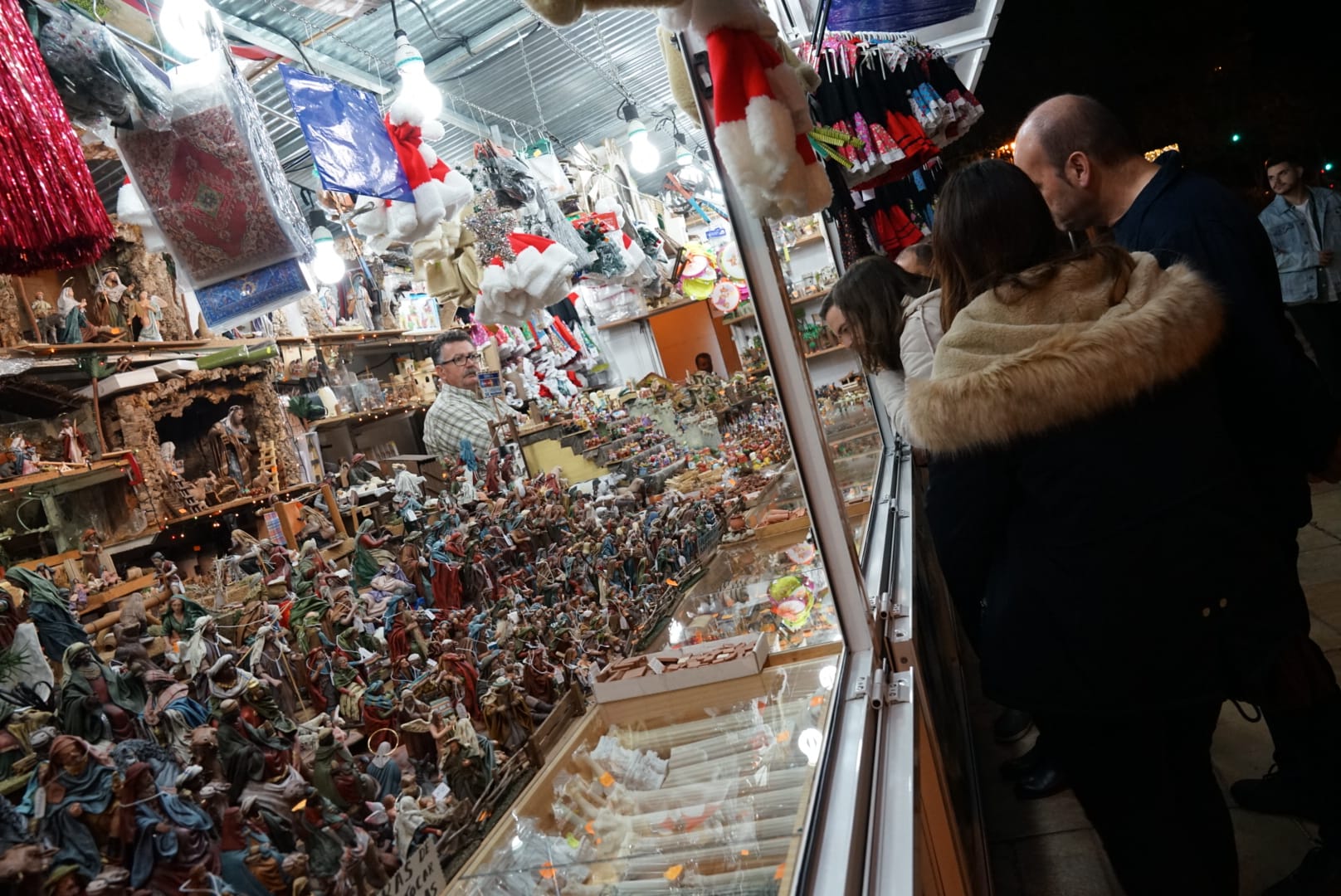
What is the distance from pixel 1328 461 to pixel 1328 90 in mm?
13005

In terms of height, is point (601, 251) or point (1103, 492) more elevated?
point (601, 251)

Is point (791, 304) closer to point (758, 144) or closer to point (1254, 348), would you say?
point (758, 144)

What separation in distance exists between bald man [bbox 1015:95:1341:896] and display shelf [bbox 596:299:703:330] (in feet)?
5.59

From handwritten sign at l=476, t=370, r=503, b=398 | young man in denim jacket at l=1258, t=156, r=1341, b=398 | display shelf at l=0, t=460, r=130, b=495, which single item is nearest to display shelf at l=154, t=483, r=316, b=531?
display shelf at l=0, t=460, r=130, b=495

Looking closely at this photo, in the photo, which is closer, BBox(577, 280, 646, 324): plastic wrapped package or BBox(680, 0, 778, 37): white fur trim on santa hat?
BBox(680, 0, 778, 37): white fur trim on santa hat

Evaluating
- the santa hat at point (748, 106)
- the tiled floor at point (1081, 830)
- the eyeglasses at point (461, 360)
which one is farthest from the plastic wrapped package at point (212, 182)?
the tiled floor at point (1081, 830)

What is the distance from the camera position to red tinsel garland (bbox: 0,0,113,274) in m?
1.31

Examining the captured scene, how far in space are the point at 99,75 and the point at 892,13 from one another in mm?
2753

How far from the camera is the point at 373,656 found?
67.2 inches

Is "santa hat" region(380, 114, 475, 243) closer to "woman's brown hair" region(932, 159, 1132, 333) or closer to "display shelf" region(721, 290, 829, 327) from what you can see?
"display shelf" region(721, 290, 829, 327)

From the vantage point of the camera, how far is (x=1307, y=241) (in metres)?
4.82

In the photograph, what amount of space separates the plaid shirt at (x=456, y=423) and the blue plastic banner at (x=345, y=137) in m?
0.57

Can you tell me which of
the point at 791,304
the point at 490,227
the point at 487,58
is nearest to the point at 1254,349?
the point at 791,304

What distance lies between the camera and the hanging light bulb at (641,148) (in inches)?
131
